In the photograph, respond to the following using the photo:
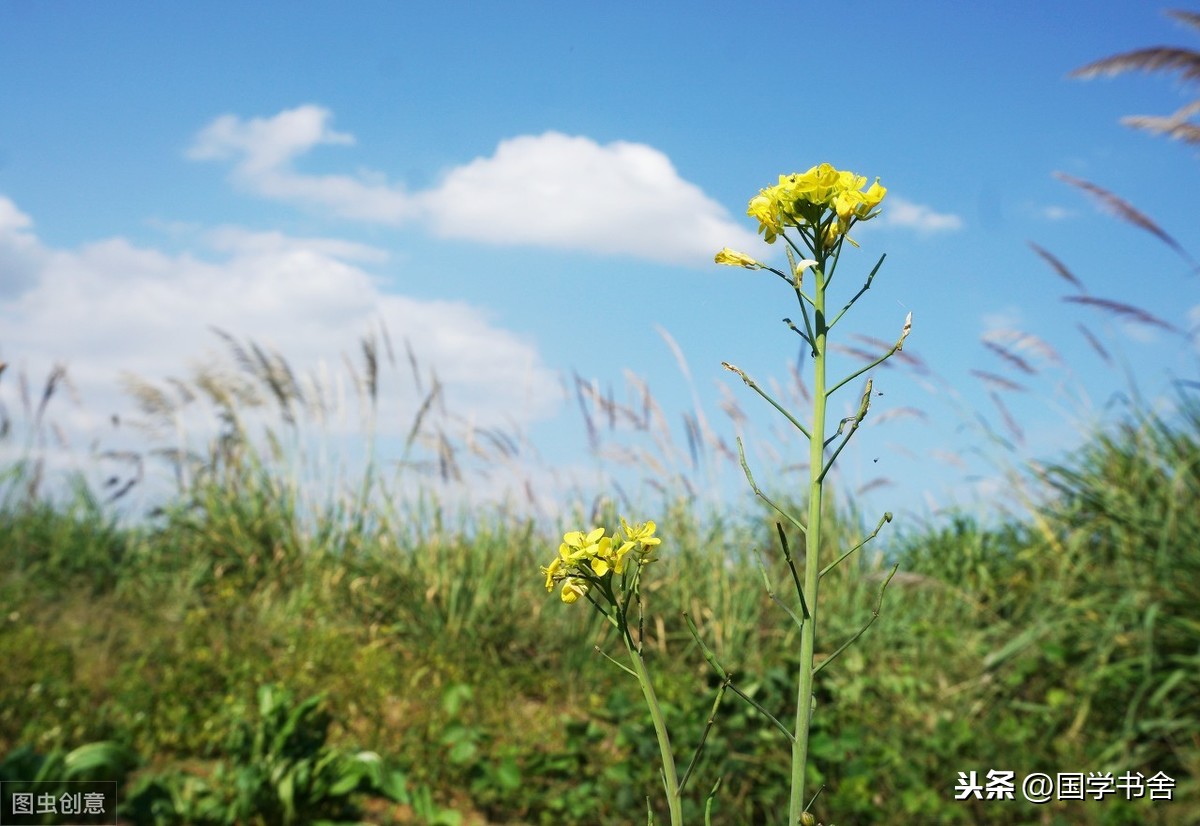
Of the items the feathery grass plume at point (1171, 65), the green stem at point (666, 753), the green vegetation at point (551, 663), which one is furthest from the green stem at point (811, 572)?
the feathery grass plume at point (1171, 65)

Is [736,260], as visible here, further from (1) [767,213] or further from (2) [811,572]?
(2) [811,572]

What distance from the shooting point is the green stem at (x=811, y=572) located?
919 millimetres

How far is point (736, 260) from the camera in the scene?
115 centimetres

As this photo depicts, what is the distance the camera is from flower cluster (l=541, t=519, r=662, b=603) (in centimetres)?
106

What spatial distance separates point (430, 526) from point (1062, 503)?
3.41 metres

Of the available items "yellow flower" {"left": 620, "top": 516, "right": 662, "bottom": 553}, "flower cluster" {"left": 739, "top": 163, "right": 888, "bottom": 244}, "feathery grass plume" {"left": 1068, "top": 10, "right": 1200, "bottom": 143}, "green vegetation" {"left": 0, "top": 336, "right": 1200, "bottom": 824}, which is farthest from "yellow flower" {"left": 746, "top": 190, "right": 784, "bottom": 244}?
"feathery grass plume" {"left": 1068, "top": 10, "right": 1200, "bottom": 143}

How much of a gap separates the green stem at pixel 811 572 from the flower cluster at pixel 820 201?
0.35ft

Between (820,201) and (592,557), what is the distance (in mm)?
449

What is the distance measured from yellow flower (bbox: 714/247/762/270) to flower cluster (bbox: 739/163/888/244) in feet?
0.16

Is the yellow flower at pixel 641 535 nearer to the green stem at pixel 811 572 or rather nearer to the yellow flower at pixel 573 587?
the yellow flower at pixel 573 587

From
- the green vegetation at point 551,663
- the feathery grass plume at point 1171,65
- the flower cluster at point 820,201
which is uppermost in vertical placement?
the feathery grass plume at point 1171,65

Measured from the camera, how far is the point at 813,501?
94cm

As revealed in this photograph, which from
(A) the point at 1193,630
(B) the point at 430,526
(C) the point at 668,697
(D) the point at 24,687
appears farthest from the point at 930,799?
Result: (D) the point at 24,687

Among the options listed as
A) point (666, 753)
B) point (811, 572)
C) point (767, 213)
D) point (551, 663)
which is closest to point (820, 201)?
point (767, 213)
